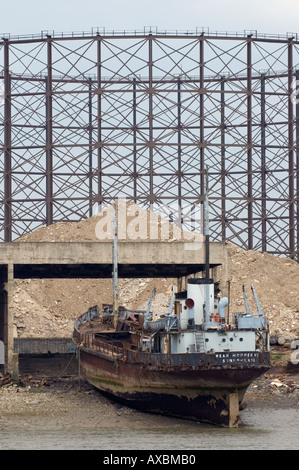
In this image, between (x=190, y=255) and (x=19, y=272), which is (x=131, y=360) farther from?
(x=19, y=272)

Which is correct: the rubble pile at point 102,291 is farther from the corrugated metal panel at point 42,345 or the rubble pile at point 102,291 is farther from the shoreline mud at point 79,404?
the shoreline mud at point 79,404

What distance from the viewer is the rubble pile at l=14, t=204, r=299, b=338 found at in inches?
2822

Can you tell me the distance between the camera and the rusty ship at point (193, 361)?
4347 centimetres

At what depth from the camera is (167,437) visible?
4059 centimetres

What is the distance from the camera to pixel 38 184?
79.2 m

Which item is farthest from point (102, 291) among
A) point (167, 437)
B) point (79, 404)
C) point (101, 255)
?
point (167, 437)

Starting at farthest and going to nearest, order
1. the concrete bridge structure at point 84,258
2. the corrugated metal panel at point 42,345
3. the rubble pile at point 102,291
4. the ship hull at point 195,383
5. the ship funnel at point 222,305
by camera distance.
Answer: the rubble pile at point 102,291, the corrugated metal panel at point 42,345, the concrete bridge structure at point 84,258, the ship funnel at point 222,305, the ship hull at point 195,383

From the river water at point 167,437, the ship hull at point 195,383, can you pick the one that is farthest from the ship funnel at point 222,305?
the river water at point 167,437

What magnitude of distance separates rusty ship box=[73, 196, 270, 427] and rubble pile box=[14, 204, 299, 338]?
21.9 metres

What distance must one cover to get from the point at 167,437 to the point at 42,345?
78.5 feet

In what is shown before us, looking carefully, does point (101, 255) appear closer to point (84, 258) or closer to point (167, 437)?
point (84, 258)

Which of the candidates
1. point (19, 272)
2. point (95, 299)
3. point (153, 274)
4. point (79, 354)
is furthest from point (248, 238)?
point (79, 354)

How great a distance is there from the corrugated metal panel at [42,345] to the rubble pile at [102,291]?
18.3 ft

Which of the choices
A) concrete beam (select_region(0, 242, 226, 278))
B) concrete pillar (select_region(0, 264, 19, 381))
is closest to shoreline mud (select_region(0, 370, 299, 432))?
concrete pillar (select_region(0, 264, 19, 381))
